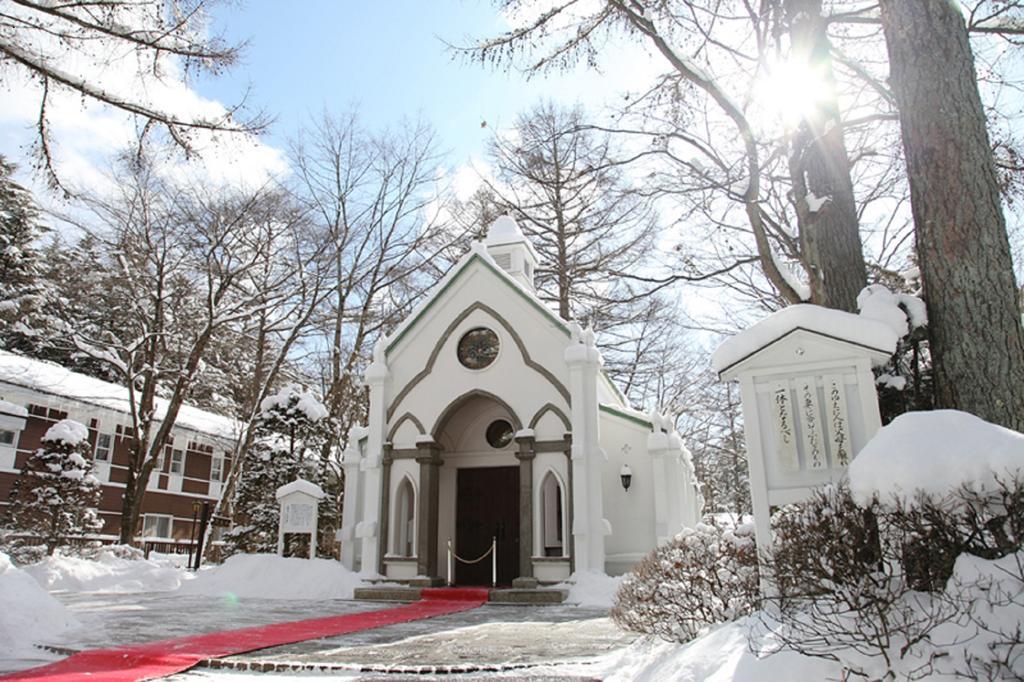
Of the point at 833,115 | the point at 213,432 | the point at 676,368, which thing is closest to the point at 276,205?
the point at 213,432

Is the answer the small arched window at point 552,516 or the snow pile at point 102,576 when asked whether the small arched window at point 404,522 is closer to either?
the small arched window at point 552,516

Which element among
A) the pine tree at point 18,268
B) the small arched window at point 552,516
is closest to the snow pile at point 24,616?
the small arched window at point 552,516

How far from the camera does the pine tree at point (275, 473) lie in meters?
18.2

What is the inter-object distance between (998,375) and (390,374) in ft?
43.8

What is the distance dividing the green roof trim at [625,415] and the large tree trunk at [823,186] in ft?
30.2

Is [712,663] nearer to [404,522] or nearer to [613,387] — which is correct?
[404,522]

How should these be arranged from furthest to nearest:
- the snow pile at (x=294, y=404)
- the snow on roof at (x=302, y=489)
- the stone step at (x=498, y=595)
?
the snow pile at (x=294, y=404) < the snow on roof at (x=302, y=489) < the stone step at (x=498, y=595)

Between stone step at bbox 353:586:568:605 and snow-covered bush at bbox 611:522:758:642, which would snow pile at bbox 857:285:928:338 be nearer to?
snow-covered bush at bbox 611:522:758:642

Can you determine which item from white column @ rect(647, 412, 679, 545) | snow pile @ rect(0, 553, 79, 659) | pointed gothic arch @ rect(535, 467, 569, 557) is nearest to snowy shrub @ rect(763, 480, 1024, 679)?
snow pile @ rect(0, 553, 79, 659)

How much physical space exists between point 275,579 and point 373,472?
298 centimetres

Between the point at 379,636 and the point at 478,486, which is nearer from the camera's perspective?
the point at 379,636

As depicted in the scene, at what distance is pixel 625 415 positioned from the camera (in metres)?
16.1

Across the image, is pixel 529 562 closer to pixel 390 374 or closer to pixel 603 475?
pixel 603 475

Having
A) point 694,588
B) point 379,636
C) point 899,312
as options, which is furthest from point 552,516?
point 899,312
